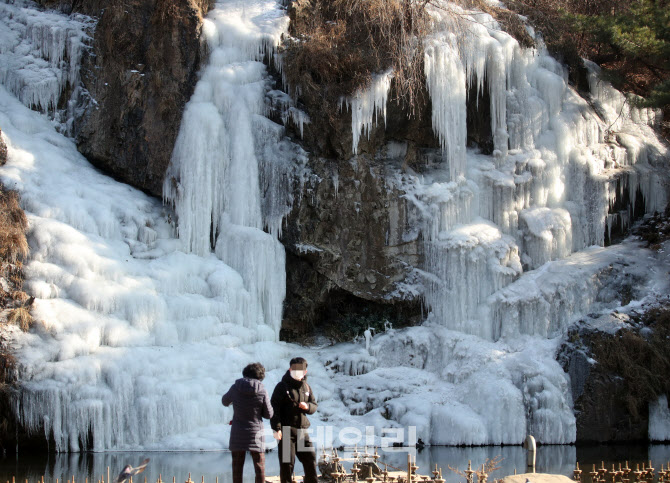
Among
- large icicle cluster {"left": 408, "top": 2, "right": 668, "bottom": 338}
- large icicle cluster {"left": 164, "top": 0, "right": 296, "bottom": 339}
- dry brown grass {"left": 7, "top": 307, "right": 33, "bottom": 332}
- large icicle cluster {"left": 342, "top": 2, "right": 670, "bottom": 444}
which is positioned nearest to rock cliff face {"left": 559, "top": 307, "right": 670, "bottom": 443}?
large icicle cluster {"left": 342, "top": 2, "right": 670, "bottom": 444}

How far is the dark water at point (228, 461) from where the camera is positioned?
11391 millimetres

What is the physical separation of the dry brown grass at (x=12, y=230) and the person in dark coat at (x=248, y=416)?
8932 mm

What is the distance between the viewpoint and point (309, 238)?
1898 centimetres

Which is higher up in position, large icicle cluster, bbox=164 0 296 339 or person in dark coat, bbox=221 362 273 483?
large icicle cluster, bbox=164 0 296 339

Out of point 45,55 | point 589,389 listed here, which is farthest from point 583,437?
point 45,55

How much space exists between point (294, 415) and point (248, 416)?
591mm

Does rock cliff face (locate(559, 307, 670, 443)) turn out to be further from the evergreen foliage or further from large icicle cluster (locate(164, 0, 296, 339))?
large icicle cluster (locate(164, 0, 296, 339))

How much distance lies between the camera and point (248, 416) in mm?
7930

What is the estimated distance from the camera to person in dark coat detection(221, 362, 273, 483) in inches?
311

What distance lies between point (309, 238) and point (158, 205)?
3.69 meters

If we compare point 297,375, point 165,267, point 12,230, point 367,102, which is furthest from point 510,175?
point 297,375

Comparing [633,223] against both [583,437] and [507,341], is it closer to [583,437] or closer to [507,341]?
[507,341]

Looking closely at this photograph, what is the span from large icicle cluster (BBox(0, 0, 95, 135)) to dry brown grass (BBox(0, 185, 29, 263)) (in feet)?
13.6

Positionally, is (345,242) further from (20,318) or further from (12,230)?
(20,318)
